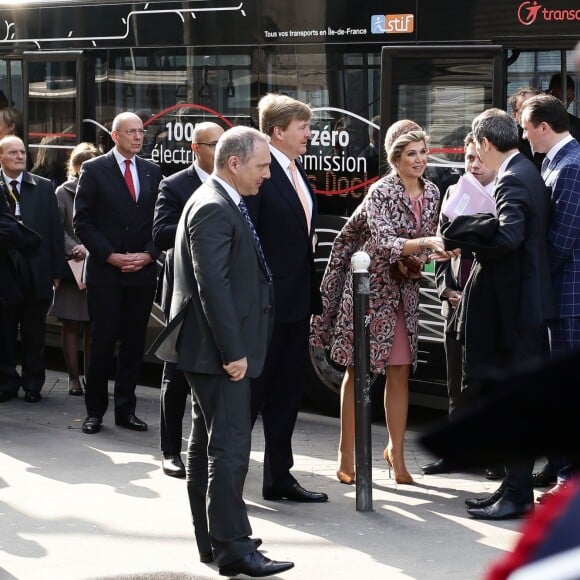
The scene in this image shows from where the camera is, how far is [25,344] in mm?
8969

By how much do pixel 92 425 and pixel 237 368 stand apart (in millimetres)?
3236

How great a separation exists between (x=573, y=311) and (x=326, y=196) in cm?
237

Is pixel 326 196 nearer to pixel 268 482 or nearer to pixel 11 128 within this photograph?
pixel 268 482

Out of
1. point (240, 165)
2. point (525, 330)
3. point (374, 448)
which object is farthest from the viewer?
point (374, 448)

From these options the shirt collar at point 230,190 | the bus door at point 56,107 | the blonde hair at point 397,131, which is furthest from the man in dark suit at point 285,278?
the bus door at point 56,107

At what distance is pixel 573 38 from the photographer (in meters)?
6.97

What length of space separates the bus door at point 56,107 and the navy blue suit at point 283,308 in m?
3.70

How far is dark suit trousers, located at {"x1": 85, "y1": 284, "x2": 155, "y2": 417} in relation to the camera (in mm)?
7773

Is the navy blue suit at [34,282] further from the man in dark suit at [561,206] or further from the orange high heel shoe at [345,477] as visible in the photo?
the man in dark suit at [561,206]

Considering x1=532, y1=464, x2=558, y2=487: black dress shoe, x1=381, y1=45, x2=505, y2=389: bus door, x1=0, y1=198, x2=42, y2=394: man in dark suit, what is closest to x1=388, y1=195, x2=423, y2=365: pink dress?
x1=532, y1=464, x2=558, y2=487: black dress shoe

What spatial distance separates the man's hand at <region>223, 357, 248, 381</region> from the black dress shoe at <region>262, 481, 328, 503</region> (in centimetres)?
152

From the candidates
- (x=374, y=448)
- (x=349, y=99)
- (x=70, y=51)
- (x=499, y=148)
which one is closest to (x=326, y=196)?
(x=349, y=99)

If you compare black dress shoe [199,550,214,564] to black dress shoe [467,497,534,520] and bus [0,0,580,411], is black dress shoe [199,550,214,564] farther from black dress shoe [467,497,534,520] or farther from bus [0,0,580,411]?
bus [0,0,580,411]

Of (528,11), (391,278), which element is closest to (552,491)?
(391,278)
